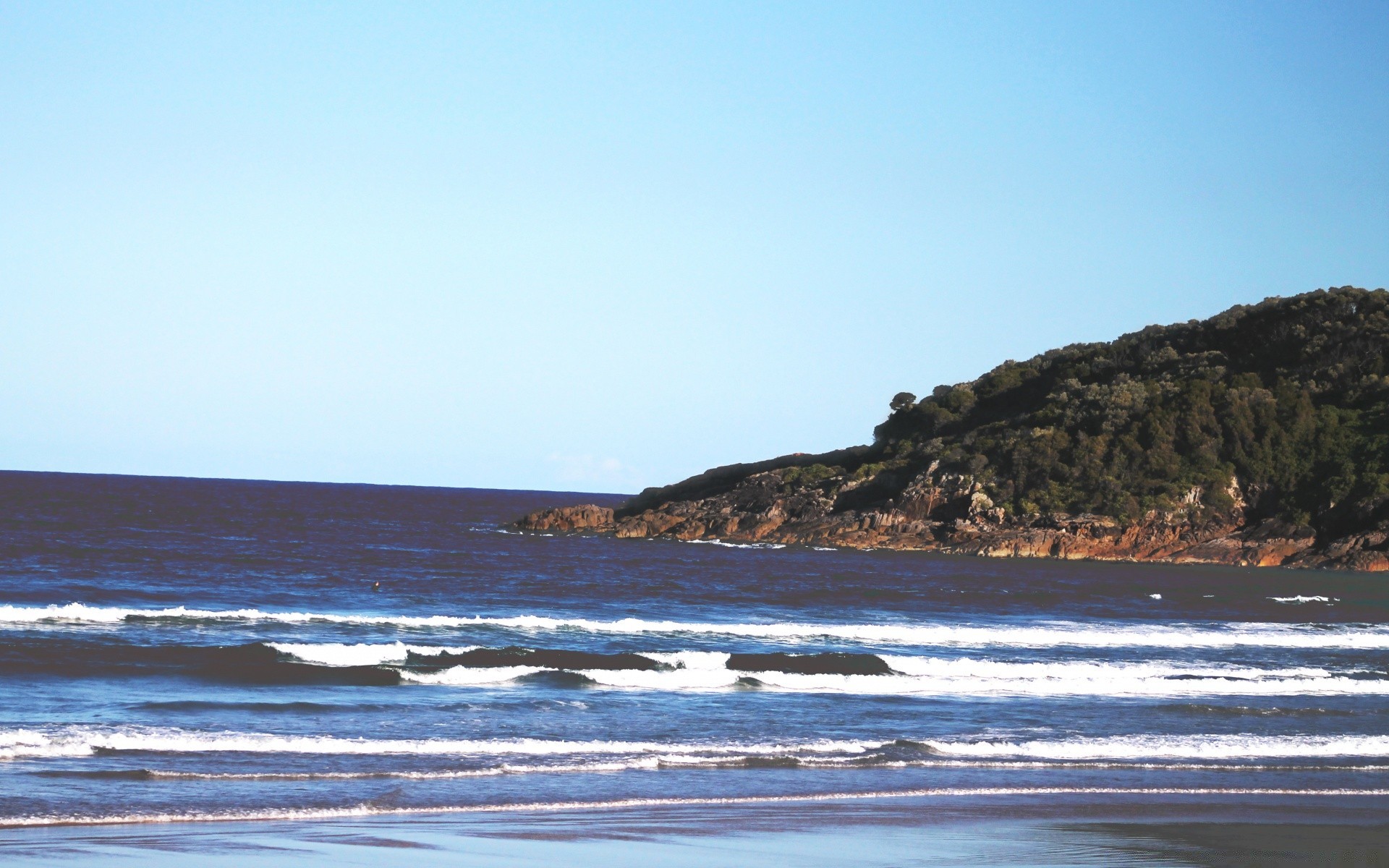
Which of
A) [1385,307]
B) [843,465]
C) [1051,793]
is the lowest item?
[1051,793]

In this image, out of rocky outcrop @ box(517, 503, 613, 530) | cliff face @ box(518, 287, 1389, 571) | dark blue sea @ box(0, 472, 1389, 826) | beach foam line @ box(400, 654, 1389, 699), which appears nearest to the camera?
dark blue sea @ box(0, 472, 1389, 826)

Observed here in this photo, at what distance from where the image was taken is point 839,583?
4572 centimetres

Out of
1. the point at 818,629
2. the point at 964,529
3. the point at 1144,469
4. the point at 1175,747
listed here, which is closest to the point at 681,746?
the point at 1175,747

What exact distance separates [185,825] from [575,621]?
18.8 meters

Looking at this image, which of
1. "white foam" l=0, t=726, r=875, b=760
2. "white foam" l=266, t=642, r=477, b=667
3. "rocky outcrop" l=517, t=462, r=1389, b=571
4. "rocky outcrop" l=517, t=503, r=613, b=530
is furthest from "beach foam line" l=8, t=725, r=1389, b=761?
"rocky outcrop" l=517, t=503, r=613, b=530

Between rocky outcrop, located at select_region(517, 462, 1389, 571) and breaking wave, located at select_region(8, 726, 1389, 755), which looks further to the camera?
rocky outcrop, located at select_region(517, 462, 1389, 571)

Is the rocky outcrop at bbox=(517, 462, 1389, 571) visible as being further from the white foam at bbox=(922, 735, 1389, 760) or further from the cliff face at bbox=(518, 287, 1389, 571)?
the white foam at bbox=(922, 735, 1389, 760)

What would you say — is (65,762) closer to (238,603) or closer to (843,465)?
(238,603)

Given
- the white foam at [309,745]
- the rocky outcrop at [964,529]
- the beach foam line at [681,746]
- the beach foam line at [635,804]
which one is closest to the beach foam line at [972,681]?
the beach foam line at [681,746]

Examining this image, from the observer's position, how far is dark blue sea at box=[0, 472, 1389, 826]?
13766 millimetres

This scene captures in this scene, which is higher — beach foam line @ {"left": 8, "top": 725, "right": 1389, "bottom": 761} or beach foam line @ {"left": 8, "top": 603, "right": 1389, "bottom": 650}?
beach foam line @ {"left": 8, "top": 603, "right": 1389, "bottom": 650}

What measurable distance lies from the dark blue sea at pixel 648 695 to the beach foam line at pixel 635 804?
54 millimetres

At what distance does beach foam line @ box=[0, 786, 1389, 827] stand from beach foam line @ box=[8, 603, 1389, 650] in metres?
13.9

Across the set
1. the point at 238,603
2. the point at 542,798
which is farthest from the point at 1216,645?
the point at 238,603
